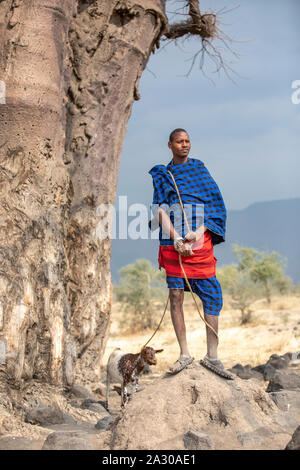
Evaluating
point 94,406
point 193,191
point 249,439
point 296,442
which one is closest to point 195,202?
point 193,191

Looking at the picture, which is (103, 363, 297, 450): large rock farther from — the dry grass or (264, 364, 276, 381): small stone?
the dry grass

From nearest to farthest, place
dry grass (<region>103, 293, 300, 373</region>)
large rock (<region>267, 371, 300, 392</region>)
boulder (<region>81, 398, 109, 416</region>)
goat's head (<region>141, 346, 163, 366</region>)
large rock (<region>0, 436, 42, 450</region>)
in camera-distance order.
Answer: large rock (<region>0, 436, 42, 450</region>)
goat's head (<region>141, 346, 163, 366</region>)
boulder (<region>81, 398, 109, 416</region>)
large rock (<region>267, 371, 300, 392</region>)
dry grass (<region>103, 293, 300, 373</region>)

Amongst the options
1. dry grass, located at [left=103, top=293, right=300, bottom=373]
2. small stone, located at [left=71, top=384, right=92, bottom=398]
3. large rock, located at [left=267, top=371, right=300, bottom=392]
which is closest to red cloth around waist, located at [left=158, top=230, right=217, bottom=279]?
large rock, located at [left=267, top=371, right=300, bottom=392]

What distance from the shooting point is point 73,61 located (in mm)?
6941

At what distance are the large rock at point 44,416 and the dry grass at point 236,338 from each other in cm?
442

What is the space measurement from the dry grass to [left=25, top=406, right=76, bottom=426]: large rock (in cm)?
442

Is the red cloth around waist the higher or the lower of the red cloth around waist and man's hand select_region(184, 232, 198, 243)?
the lower

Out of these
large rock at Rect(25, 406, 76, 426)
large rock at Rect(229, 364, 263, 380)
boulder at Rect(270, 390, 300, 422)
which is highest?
boulder at Rect(270, 390, 300, 422)

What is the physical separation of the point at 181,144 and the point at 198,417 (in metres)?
2.13

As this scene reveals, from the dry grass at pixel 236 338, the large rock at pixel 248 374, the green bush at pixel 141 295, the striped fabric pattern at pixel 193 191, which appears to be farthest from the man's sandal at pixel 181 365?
the green bush at pixel 141 295

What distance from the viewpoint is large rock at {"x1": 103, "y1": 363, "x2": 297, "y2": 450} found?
3709 millimetres

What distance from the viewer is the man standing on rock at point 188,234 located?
14.4 feet

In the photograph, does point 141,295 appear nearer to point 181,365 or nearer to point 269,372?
point 269,372

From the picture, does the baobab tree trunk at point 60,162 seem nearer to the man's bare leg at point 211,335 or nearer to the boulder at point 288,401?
the man's bare leg at point 211,335
